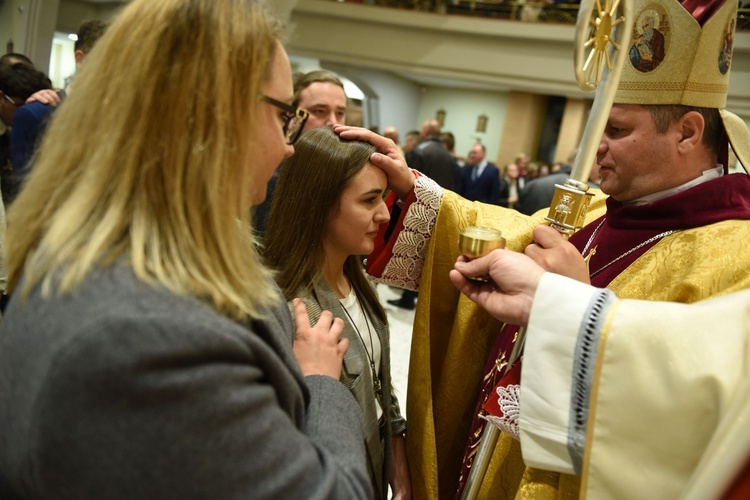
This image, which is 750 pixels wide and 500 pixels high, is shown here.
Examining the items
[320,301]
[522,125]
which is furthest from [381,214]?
A: [522,125]

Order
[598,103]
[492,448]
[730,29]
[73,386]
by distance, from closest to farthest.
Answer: [73,386]
[598,103]
[492,448]
[730,29]

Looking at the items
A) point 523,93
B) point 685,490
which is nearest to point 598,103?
point 685,490

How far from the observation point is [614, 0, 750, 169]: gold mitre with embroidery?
154cm

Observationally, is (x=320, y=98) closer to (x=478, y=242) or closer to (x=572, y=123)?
(x=478, y=242)

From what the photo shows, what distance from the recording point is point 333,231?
5.41 feet

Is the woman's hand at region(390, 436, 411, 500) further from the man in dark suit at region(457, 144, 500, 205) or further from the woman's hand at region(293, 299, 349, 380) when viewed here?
the man in dark suit at region(457, 144, 500, 205)

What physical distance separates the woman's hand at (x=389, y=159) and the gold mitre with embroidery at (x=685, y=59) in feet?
2.09

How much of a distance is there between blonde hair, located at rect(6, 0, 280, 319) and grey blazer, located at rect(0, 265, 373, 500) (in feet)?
0.19

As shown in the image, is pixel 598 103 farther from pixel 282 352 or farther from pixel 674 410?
pixel 282 352

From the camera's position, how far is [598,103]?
1181 millimetres

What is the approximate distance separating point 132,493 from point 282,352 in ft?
0.90

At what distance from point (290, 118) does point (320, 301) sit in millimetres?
655

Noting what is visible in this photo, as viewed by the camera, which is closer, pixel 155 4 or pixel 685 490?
pixel 155 4

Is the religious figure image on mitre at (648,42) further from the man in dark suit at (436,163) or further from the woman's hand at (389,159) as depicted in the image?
the man in dark suit at (436,163)
